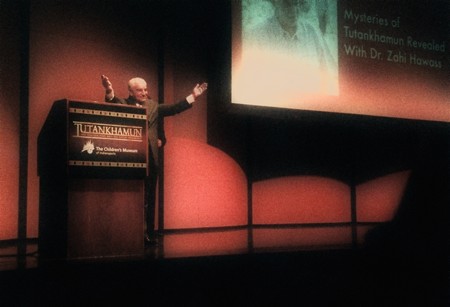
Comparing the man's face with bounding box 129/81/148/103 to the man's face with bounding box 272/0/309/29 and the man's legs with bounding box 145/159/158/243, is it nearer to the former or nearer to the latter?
the man's legs with bounding box 145/159/158/243

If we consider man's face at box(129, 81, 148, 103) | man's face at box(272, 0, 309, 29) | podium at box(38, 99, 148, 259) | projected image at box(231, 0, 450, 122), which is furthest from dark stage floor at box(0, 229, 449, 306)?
man's face at box(272, 0, 309, 29)

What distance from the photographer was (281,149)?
4828 millimetres

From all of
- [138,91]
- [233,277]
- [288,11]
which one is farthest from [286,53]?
Result: [233,277]

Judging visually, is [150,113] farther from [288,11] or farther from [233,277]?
[288,11]

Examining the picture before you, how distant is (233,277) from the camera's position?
8.92 feet

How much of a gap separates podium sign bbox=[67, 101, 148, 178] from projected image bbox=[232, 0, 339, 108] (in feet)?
5.61

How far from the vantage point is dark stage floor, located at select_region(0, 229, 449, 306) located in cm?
224

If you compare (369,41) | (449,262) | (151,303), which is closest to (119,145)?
(151,303)

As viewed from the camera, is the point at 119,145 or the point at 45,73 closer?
the point at 119,145

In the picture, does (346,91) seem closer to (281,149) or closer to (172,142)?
(281,149)

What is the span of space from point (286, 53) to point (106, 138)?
2323 millimetres

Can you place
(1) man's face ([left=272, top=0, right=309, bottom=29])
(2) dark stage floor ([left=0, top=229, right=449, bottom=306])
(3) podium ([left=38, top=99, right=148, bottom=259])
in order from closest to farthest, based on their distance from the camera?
(2) dark stage floor ([left=0, top=229, right=449, bottom=306]) → (3) podium ([left=38, top=99, right=148, bottom=259]) → (1) man's face ([left=272, top=0, right=309, bottom=29])

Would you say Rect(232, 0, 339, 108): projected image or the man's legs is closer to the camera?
the man's legs

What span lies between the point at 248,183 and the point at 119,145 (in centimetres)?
226
